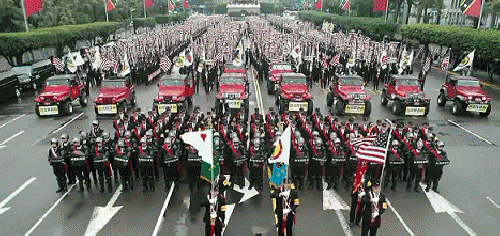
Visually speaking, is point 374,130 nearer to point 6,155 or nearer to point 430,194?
point 430,194

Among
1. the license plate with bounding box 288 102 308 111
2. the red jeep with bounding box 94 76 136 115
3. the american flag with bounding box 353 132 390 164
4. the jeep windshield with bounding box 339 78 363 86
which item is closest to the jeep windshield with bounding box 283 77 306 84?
the license plate with bounding box 288 102 308 111

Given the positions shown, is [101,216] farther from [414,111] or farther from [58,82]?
[414,111]

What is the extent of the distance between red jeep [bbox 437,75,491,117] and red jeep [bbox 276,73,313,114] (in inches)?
273

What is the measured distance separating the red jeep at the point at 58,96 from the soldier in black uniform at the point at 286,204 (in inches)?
555

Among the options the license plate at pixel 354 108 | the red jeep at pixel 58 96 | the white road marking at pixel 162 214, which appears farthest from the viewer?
the red jeep at pixel 58 96

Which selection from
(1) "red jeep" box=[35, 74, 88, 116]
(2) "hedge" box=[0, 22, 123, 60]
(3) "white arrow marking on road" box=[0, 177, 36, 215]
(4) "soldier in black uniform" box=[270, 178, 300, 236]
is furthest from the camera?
(2) "hedge" box=[0, 22, 123, 60]

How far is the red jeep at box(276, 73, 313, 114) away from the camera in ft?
56.0

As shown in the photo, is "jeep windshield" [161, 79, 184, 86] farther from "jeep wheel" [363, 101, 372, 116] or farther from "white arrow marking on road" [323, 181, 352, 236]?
"white arrow marking on road" [323, 181, 352, 236]

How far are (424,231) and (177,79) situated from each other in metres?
13.5

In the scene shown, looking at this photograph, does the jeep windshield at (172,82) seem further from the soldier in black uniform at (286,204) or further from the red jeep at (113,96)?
the soldier in black uniform at (286,204)

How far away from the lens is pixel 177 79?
1880cm

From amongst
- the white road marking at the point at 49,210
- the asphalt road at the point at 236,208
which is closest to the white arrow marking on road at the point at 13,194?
the asphalt road at the point at 236,208

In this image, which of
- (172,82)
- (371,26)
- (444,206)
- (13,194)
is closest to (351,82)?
(172,82)

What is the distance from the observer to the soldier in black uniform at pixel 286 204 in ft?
23.6
